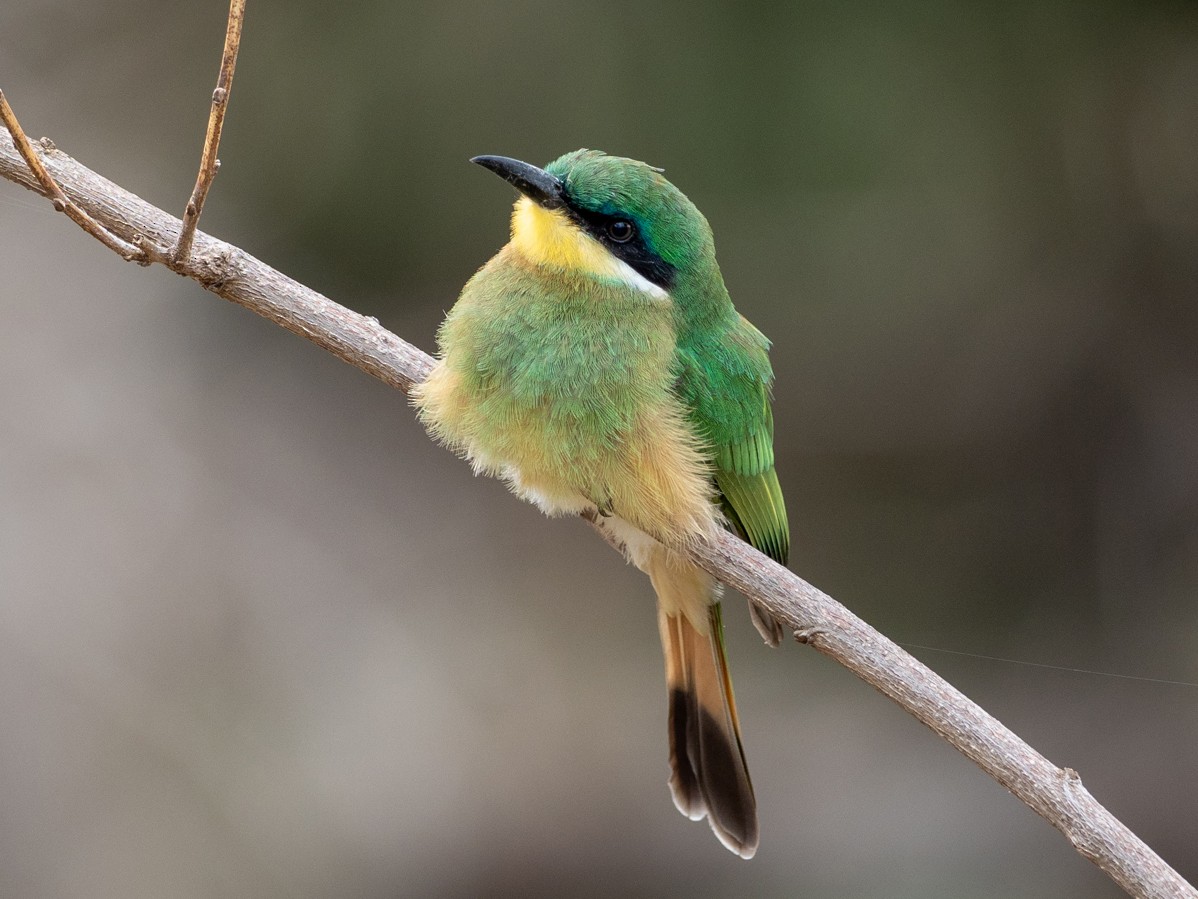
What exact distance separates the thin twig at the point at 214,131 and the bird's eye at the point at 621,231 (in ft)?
2.16

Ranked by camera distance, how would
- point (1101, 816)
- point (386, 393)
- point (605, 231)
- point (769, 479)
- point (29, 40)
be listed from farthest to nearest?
point (386, 393) < point (29, 40) < point (769, 479) < point (605, 231) < point (1101, 816)

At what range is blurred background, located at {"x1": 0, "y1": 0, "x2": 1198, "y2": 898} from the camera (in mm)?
3428

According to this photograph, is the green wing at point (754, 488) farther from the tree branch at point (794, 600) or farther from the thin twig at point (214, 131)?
the thin twig at point (214, 131)

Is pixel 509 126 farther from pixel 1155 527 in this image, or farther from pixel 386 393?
pixel 1155 527

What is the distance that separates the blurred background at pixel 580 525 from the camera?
3.43 m

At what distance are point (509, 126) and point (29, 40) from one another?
1.38m

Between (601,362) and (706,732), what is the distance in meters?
0.79

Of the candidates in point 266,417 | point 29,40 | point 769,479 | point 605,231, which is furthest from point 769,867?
point 29,40

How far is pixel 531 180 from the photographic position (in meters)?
1.93

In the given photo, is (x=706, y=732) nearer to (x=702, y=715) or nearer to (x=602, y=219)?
(x=702, y=715)

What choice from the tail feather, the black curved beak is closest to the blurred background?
the tail feather

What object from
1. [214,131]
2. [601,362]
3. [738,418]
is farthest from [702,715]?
[214,131]

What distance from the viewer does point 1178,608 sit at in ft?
12.0

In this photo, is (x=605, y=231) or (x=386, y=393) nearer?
(x=605, y=231)
